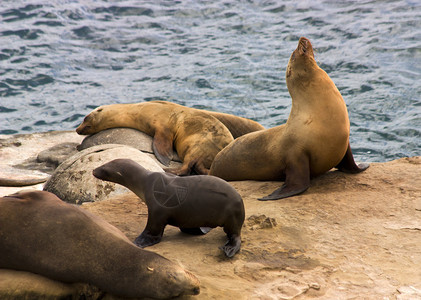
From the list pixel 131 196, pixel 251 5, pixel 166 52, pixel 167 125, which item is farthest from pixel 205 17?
pixel 131 196

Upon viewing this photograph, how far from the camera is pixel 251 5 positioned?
1867 centimetres

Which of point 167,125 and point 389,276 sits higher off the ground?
point 389,276

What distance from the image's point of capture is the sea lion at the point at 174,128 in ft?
23.1

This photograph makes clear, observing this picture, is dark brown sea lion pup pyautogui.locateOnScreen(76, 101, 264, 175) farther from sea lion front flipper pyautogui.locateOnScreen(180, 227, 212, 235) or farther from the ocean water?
the ocean water

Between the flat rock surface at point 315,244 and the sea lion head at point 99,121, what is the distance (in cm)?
342

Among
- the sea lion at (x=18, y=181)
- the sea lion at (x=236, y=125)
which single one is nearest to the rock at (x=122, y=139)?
the sea lion at (x=236, y=125)

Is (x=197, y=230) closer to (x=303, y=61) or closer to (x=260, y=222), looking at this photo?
(x=260, y=222)

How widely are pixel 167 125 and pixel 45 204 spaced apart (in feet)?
15.7

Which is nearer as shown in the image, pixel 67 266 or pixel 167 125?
pixel 67 266

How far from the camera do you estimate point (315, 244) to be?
355cm

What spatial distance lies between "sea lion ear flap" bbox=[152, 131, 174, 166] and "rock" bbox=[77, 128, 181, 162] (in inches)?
3.4

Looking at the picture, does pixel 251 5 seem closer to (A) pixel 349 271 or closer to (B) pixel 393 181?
(B) pixel 393 181

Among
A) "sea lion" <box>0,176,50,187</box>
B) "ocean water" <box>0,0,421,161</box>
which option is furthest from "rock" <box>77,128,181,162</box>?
"ocean water" <box>0,0,421,161</box>

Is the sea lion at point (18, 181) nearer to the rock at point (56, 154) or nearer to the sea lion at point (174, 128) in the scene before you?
the rock at point (56, 154)
